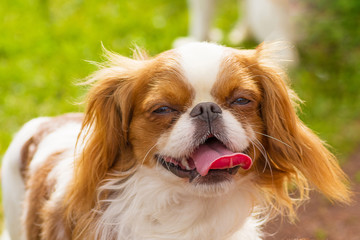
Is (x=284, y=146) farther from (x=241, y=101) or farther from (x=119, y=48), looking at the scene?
Answer: (x=119, y=48)

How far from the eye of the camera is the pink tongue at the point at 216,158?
239cm

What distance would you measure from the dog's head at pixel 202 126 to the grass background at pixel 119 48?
2156 millimetres

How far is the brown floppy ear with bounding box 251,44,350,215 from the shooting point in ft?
8.75

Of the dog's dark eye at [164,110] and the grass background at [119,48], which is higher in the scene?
the dog's dark eye at [164,110]

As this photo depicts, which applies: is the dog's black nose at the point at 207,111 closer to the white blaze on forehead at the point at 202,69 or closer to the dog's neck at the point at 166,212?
the white blaze on forehead at the point at 202,69

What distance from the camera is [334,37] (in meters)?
6.59

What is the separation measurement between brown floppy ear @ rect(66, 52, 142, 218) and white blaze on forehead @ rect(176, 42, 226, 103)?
35 centimetres

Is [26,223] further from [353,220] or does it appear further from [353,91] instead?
[353,91]

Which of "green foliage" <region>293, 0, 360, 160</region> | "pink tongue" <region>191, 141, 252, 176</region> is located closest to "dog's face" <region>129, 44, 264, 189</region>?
"pink tongue" <region>191, 141, 252, 176</region>

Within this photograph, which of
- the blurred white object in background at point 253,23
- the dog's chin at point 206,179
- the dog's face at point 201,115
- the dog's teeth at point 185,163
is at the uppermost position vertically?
the dog's face at point 201,115

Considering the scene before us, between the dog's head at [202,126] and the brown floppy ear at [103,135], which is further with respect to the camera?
the brown floppy ear at [103,135]

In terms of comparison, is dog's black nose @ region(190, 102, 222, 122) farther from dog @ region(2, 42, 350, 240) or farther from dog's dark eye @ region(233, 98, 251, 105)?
dog's dark eye @ region(233, 98, 251, 105)

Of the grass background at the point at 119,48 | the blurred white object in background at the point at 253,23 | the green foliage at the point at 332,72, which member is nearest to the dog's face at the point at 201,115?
the grass background at the point at 119,48

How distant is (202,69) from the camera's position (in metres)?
2.44
